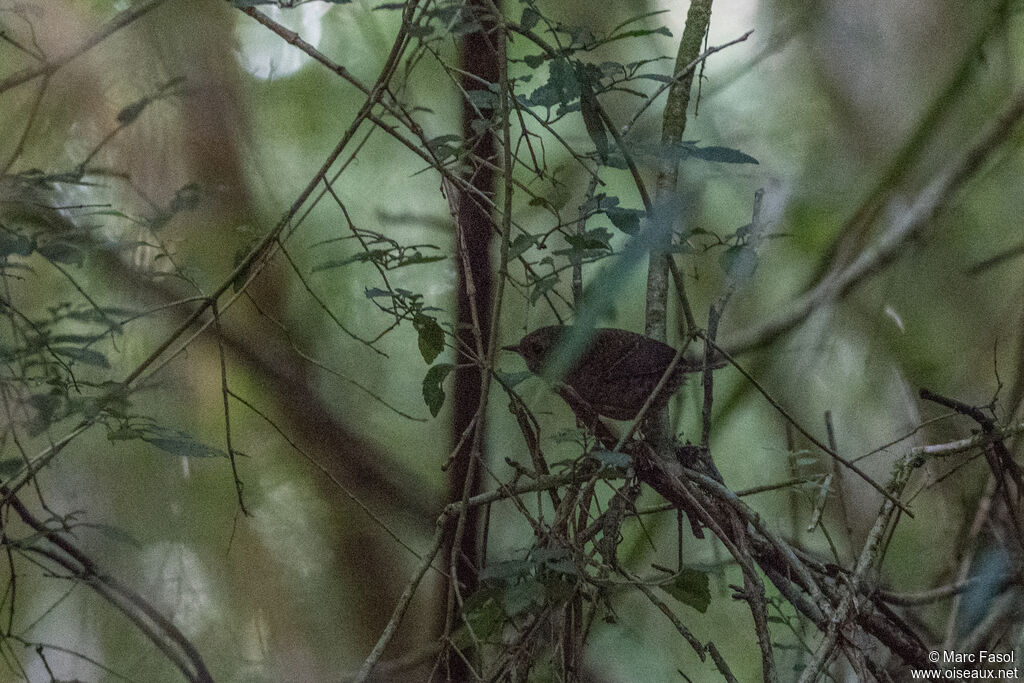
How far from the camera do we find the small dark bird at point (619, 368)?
0.72 meters

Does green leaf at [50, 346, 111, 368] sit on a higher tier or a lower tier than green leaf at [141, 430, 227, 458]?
higher

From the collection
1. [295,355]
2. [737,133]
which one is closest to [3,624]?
[295,355]

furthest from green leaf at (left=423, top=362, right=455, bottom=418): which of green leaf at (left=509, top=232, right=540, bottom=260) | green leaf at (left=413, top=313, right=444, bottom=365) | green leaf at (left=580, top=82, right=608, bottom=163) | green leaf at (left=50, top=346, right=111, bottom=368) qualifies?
green leaf at (left=50, top=346, right=111, bottom=368)

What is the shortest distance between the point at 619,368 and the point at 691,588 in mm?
201

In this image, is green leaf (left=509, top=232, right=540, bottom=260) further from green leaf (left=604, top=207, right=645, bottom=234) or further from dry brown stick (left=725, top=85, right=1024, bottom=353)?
dry brown stick (left=725, top=85, right=1024, bottom=353)

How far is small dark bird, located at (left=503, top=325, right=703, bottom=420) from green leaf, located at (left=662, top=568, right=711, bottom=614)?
0.50ft

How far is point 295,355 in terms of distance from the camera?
1054mm

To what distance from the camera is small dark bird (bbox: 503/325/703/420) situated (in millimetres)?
722

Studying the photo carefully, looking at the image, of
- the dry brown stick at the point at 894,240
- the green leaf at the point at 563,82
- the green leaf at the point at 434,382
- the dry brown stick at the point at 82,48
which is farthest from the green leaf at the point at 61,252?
the dry brown stick at the point at 894,240

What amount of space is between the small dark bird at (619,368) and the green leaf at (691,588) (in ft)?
0.50

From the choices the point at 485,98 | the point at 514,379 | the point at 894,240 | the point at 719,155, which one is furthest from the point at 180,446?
the point at 894,240

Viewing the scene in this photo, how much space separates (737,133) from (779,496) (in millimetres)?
482

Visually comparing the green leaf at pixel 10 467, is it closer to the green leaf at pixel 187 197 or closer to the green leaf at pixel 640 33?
the green leaf at pixel 187 197

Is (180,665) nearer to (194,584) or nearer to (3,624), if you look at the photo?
(194,584)
